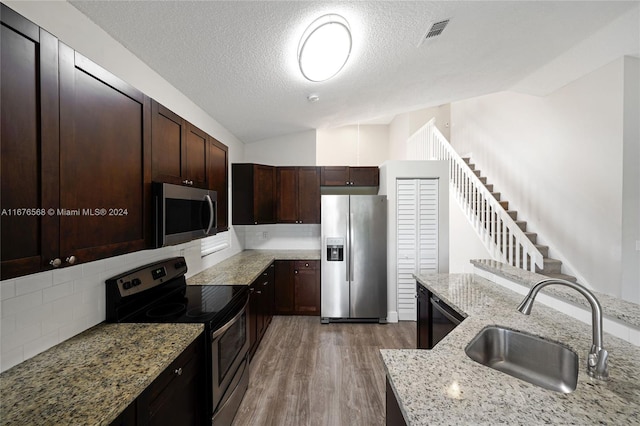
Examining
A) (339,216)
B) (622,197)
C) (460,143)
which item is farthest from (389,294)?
(460,143)

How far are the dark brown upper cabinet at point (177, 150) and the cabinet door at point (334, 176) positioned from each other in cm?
233

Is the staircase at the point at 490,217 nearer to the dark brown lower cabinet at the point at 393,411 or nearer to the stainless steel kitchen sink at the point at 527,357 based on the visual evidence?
the stainless steel kitchen sink at the point at 527,357

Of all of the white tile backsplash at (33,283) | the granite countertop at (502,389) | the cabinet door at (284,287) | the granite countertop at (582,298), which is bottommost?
the cabinet door at (284,287)

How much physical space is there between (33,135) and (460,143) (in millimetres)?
7396

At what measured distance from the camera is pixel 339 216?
3604 millimetres

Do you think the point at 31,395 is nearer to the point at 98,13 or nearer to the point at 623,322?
the point at 98,13

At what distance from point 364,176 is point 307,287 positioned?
1970 millimetres

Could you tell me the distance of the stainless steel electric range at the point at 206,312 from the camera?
5.08 feet

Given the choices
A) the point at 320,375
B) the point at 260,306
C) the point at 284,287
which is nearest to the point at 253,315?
the point at 260,306

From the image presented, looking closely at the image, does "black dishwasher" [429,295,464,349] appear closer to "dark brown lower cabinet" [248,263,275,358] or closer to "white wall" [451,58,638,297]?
"dark brown lower cabinet" [248,263,275,358]

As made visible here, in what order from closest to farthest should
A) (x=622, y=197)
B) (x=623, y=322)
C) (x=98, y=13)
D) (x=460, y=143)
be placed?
(x=623, y=322) < (x=98, y=13) < (x=622, y=197) < (x=460, y=143)

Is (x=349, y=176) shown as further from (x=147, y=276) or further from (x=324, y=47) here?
(x=147, y=276)

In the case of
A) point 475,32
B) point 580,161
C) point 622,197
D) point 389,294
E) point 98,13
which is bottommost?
point 389,294

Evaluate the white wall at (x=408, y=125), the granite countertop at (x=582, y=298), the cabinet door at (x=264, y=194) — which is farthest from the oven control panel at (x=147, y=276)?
the white wall at (x=408, y=125)
